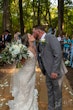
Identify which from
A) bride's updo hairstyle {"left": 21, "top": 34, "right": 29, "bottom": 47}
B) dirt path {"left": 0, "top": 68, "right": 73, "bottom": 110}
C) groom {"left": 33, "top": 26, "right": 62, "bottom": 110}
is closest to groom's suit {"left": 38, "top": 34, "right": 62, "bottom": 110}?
groom {"left": 33, "top": 26, "right": 62, "bottom": 110}

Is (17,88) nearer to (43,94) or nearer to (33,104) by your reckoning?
(33,104)

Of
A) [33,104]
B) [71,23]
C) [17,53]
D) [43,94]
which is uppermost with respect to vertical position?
[17,53]

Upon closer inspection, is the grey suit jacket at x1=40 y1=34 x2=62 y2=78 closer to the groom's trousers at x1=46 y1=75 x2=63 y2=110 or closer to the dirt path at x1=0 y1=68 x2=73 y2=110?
the groom's trousers at x1=46 y1=75 x2=63 y2=110

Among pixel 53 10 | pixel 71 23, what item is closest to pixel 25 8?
pixel 71 23

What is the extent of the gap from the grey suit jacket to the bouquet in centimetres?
79

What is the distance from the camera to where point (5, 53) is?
28.1 ft

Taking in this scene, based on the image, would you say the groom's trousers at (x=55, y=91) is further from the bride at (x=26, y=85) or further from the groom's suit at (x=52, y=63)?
the bride at (x=26, y=85)

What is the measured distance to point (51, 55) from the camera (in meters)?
7.84

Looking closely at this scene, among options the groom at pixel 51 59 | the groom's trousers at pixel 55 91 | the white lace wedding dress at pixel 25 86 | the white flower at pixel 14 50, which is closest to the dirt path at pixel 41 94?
the white lace wedding dress at pixel 25 86

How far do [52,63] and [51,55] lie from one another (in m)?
0.16

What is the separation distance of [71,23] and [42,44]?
59.8 metres

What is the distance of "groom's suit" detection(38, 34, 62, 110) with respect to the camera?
7.70 meters

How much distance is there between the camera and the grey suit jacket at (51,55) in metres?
7.68

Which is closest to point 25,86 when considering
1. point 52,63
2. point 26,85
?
point 26,85
